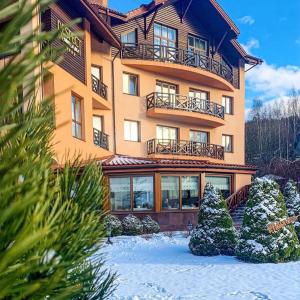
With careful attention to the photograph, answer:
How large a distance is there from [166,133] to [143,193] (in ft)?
18.3

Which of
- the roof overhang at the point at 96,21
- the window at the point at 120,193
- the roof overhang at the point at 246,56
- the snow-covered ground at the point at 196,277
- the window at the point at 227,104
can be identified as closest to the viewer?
the snow-covered ground at the point at 196,277

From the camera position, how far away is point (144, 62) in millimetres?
19562

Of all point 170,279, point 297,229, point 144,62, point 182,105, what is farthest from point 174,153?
point 170,279

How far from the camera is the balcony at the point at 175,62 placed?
19.7 m

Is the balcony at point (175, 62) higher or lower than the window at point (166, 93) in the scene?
higher

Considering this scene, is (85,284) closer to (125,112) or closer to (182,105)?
(125,112)

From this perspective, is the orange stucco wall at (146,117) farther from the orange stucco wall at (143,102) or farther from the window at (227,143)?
the window at (227,143)

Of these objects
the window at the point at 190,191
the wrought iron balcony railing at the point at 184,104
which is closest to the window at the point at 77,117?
the window at the point at 190,191

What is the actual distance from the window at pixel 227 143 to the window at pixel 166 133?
14.5ft

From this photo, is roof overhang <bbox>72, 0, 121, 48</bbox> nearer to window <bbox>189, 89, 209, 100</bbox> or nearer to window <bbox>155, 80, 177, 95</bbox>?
window <bbox>155, 80, 177, 95</bbox>

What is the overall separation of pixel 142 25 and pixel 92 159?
67.1ft

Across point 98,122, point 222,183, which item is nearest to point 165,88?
point 98,122

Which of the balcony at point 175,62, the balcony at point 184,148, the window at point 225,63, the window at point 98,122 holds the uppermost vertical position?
the window at point 225,63

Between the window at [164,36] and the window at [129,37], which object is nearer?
the window at [129,37]
